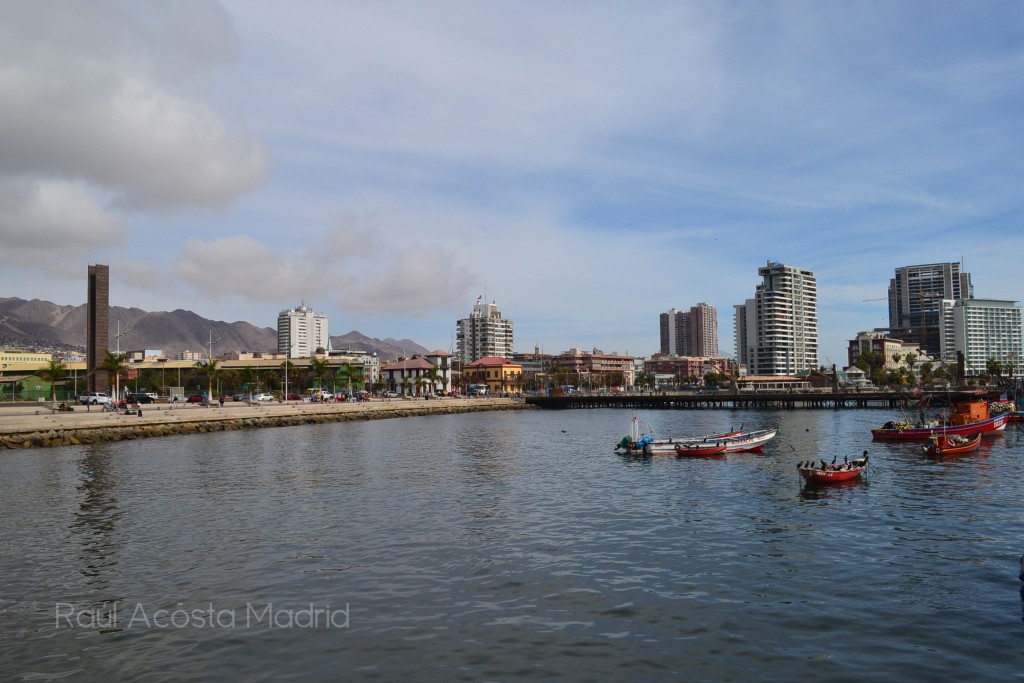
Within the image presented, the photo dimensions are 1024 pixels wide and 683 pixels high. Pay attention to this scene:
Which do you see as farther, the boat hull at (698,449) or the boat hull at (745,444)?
the boat hull at (745,444)

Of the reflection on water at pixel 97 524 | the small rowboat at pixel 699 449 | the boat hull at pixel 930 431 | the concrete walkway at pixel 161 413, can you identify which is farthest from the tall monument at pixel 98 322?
the boat hull at pixel 930 431

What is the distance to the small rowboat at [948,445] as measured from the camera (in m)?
65.9

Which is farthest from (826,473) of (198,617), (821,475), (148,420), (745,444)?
(148,420)

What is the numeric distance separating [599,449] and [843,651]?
59215mm

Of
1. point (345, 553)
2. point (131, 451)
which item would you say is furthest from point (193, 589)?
point (131, 451)

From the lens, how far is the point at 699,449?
68.8 meters

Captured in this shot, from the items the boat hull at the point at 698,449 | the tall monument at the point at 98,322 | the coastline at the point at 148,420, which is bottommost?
the boat hull at the point at 698,449

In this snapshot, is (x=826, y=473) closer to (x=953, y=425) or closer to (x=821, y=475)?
(x=821, y=475)

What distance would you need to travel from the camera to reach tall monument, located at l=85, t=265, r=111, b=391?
17312cm

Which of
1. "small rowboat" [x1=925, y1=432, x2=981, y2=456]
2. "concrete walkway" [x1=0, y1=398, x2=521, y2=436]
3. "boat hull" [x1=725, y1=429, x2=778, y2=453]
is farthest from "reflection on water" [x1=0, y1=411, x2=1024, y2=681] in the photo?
"concrete walkway" [x1=0, y1=398, x2=521, y2=436]

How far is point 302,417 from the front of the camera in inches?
4968

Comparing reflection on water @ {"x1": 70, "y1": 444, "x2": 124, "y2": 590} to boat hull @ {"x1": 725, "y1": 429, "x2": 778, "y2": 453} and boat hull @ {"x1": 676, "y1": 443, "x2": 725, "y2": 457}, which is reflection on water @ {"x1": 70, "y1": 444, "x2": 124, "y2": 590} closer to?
boat hull @ {"x1": 676, "y1": 443, "x2": 725, "y2": 457}

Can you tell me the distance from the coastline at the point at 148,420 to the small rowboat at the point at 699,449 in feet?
218

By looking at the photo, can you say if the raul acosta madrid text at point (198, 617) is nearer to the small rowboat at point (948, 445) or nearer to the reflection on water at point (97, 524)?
the reflection on water at point (97, 524)
